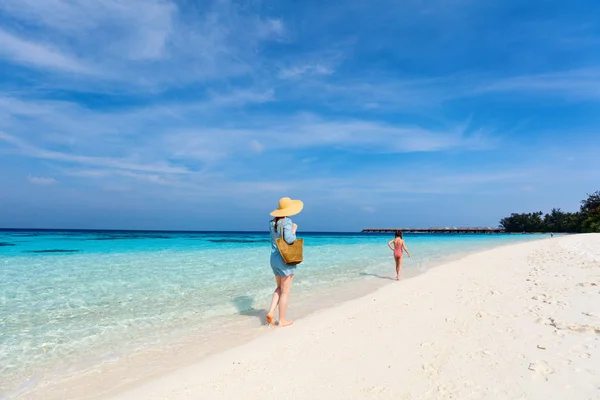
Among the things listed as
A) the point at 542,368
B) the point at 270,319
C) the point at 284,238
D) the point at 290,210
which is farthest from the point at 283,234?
the point at 542,368

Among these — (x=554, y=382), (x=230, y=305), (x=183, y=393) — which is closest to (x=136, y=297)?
(x=230, y=305)

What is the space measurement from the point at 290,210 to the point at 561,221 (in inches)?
4361

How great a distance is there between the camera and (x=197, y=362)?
180 inches

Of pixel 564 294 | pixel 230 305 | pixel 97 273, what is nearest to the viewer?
pixel 564 294

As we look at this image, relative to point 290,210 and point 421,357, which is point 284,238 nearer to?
point 290,210

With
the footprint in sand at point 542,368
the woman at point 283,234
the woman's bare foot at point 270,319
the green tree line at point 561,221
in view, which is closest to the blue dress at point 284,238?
the woman at point 283,234

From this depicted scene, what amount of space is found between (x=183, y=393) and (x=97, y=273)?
1171 cm

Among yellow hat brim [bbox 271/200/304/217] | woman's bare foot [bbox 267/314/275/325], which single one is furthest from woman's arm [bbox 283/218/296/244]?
woman's bare foot [bbox 267/314/275/325]

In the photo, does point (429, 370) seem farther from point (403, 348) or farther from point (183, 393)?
point (183, 393)

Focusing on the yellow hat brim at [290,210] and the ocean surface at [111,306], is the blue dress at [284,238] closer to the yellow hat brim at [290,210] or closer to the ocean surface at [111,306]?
the yellow hat brim at [290,210]

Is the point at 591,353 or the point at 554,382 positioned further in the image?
the point at 591,353

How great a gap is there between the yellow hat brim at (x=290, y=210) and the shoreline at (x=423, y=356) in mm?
1790

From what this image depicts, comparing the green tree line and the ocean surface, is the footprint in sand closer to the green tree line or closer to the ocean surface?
the ocean surface

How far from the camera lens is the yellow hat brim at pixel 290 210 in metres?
5.73
